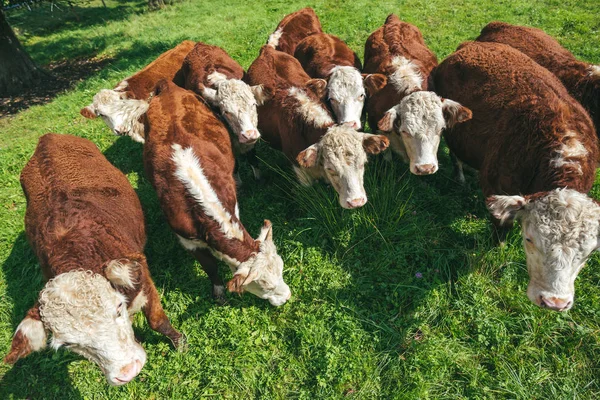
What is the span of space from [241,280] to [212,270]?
91 centimetres

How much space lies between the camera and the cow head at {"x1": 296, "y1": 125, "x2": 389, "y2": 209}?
4445mm

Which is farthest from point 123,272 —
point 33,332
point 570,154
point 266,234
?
point 570,154

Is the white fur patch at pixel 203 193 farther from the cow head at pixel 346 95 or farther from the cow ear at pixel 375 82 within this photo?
the cow ear at pixel 375 82

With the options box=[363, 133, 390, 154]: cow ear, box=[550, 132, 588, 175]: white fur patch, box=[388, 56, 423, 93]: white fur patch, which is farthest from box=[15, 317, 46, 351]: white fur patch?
box=[388, 56, 423, 93]: white fur patch

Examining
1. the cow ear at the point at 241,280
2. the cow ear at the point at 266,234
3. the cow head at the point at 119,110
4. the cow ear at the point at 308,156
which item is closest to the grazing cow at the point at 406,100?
the cow ear at the point at 308,156

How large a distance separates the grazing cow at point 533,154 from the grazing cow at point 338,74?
1.33 metres

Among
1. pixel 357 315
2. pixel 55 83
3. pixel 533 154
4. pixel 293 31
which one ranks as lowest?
pixel 357 315

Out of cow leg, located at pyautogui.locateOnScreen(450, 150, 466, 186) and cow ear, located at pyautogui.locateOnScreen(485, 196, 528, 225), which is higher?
cow ear, located at pyautogui.locateOnScreen(485, 196, 528, 225)

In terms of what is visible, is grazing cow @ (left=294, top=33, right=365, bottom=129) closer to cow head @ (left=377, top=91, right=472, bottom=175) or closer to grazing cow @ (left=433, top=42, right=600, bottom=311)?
cow head @ (left=377, top=91, right=472, bottom=175)

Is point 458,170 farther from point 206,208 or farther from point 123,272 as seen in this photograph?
point 123,272

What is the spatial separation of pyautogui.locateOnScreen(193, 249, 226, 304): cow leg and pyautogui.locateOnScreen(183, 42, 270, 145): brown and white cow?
6.23 ft

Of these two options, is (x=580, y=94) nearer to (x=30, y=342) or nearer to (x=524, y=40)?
(x=524, y=40)

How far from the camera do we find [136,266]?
321 cm

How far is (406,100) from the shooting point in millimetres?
4816
